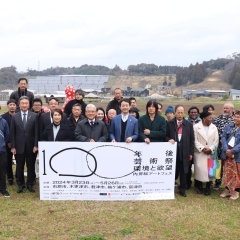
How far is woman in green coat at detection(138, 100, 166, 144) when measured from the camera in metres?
6.12

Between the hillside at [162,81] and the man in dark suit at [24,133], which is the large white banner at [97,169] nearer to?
the man in dark suit at [24,133]

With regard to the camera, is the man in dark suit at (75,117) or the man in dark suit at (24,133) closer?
the man in dark suit at (24,133)

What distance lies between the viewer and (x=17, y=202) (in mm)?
5867

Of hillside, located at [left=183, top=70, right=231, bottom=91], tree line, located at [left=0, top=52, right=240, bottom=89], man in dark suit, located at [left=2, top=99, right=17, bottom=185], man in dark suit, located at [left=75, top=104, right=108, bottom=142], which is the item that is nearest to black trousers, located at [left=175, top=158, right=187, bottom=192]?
man in dark suit, located at [left=75, top=104, right=108, bottom=142]

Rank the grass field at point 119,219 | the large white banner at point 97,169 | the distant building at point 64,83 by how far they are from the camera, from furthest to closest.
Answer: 1. the distant building at point 64,83
2. the large white banner at point 97,169
3. the grass field at point 119,219

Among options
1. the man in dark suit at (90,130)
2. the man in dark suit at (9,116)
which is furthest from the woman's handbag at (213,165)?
the man in dark suit at (9,116)

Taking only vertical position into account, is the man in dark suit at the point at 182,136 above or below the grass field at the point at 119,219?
above

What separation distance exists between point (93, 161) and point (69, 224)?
131cm

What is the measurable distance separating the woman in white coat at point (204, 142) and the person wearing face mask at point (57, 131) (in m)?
2.33

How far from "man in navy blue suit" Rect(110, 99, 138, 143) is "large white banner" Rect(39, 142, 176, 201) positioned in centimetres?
24

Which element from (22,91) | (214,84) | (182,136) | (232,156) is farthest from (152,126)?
(214,84)

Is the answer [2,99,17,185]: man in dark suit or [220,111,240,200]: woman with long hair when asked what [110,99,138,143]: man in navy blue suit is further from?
[2,99,17,185]: man in dark suit

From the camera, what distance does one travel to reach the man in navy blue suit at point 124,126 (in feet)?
20.1

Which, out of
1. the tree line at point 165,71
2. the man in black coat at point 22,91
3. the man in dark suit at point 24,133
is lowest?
the man in dark suit at point 24,133
